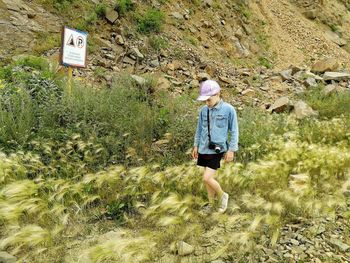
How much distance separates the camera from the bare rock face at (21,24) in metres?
9.61

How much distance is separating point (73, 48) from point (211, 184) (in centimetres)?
382

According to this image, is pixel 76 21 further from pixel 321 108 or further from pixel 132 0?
pixel 321 108

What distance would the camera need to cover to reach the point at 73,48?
624 centimetres

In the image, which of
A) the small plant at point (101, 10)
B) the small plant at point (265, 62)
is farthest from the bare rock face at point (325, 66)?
the small plant at point (101, 10)

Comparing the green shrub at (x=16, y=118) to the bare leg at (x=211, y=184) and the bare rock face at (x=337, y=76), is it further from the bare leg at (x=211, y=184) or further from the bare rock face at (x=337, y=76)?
the bare rock face at (x=337, y=76)

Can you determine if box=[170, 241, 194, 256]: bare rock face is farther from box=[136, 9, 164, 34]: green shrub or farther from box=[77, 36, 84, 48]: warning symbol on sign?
box=[136, 9, 164, 34]: green shrub

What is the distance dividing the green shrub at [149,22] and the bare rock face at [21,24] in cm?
255

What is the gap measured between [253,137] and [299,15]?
16747 mm

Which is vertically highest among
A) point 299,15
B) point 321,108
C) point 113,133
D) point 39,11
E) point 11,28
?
point 299,15

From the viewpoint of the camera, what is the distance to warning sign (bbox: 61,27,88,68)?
6045mm

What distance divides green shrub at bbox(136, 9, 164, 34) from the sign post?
5.46 metres

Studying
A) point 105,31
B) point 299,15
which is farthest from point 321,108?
point 299,15

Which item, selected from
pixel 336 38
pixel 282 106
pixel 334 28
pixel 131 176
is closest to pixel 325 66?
pixel 282 106

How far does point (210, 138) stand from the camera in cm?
392
